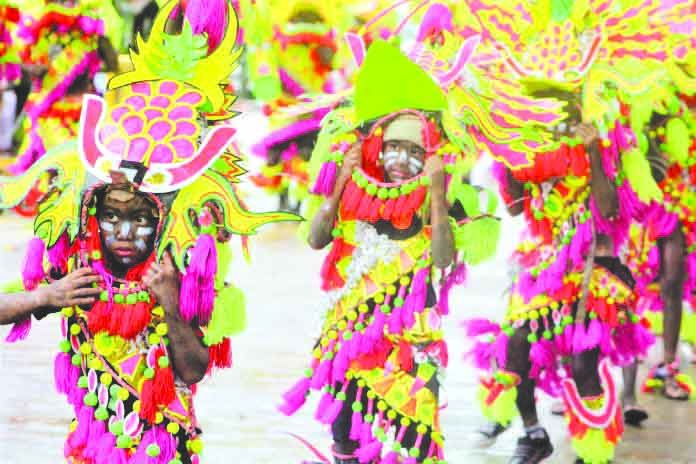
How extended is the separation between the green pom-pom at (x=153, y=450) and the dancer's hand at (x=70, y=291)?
0.44 metres

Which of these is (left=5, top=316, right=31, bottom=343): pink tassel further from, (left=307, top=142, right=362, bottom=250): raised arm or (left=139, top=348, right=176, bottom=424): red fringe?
(left=307, top=142, right=362, bottom=250): raised arm

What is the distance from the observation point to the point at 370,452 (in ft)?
15.0

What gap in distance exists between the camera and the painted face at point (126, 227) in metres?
3.50

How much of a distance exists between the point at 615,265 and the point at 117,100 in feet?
8.96

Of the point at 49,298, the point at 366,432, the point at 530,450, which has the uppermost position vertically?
the point at 49,298

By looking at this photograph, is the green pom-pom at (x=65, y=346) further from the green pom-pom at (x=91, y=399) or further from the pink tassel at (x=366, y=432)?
the pink tassel at (x=366, y=432)

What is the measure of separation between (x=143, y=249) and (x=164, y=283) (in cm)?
13

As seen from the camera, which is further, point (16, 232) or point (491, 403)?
point (16, 232)

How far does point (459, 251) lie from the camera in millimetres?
4734

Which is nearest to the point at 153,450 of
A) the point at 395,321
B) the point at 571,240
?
the point at 395,321

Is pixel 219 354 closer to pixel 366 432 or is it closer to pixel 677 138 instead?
pixel 366 432

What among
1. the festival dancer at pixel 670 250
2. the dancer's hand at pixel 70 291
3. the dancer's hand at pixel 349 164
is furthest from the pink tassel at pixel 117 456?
the festival dancer at pixel 670 250

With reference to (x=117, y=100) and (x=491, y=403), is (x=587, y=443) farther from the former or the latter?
(x=117, y=100)

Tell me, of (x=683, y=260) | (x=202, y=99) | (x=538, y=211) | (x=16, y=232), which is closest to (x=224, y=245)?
(x=202, y=99)
